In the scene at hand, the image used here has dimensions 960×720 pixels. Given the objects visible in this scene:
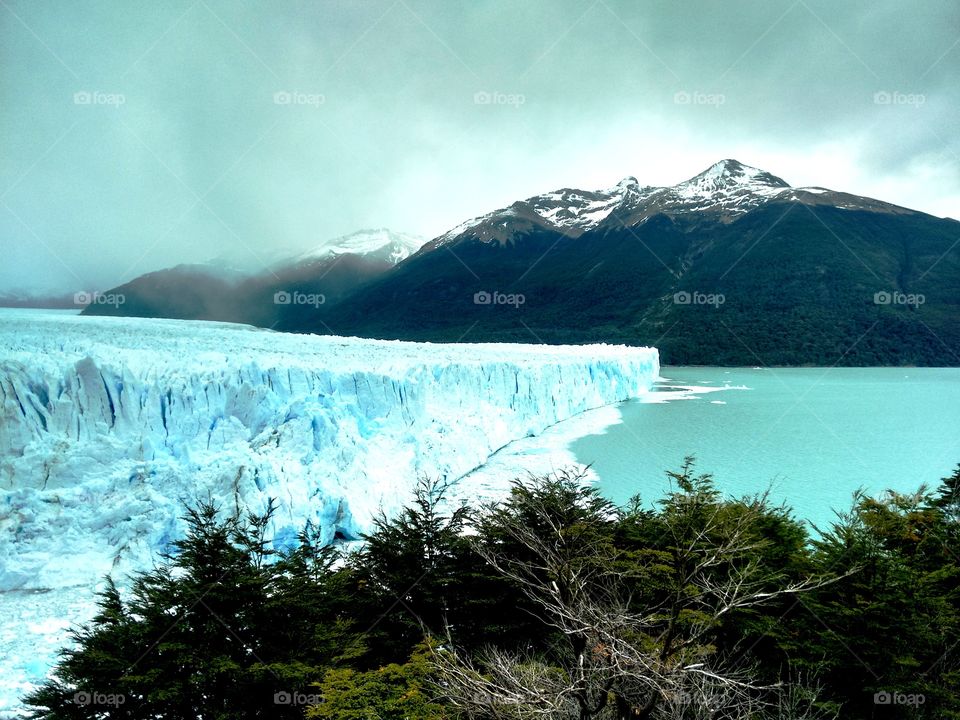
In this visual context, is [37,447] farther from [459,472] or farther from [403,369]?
[459,472]

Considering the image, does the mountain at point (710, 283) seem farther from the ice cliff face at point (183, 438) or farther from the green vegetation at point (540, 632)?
the green vegetation at point (540, 632)

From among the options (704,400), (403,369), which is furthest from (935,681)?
(704,400)

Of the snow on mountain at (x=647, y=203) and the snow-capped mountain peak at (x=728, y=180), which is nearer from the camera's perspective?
the snow on mountain at (x=647, y=203)

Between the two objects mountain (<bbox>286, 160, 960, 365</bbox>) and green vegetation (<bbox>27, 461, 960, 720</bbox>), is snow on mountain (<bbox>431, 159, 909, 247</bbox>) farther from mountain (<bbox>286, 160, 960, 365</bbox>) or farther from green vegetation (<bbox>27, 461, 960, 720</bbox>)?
green vegetation (<bbox>27, 461, 960, 720</bbox>)

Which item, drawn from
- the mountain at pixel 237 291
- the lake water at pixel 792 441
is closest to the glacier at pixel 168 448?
the lake water at pixel 792 441

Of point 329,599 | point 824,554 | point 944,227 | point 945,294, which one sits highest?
point 944,227
